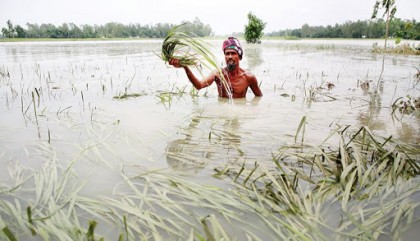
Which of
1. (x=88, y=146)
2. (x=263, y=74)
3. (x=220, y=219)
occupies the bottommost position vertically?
(x=220, y=219)

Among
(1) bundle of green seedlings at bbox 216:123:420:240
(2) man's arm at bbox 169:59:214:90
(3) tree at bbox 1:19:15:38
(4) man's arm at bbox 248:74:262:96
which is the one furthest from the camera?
(3) tree at bbox 1:19:15:38

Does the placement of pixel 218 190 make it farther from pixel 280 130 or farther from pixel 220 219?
pixel 280 130

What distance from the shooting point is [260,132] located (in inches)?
121

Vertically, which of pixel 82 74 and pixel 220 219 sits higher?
pixel 82 74

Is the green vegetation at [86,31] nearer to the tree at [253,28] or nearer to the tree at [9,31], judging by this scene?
the tree at [9,31]

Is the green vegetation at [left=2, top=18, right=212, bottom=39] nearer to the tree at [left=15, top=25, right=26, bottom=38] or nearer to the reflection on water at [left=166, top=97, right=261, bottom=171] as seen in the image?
the tree at [left=15, top=25, right=26, bottom=38]

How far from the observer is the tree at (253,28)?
3813 cm

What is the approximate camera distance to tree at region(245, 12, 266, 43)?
38.1 meters

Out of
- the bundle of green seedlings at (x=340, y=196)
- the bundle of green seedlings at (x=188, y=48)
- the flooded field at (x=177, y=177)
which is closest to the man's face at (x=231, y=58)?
the flooded field at (x=177, y=177)

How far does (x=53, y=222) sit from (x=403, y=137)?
3397mm

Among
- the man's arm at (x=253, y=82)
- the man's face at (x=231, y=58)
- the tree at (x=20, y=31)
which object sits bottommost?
the man's arm at (x=253, y=82)

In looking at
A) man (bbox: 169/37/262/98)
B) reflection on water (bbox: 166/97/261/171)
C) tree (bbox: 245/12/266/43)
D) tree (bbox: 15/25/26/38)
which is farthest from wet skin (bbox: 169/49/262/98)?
tree (bbox: 15/25/26/38)

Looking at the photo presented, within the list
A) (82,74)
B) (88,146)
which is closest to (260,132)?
(88,146)

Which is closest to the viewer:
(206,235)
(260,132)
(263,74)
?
(206,235)
